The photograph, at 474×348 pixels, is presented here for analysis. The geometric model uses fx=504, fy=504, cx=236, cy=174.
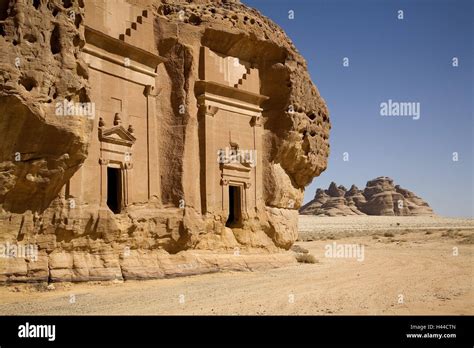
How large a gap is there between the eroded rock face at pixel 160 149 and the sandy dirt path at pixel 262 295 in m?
0.84

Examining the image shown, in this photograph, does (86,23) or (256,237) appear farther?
(256,237)

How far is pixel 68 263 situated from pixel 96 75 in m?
5.89

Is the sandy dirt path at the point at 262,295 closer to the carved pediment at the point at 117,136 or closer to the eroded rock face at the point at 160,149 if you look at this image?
the eroded rock face at the point at 160,149

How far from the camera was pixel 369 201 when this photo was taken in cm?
13825

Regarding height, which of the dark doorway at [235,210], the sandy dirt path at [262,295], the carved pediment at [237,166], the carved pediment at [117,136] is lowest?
the sandy dirt path at [262,295]

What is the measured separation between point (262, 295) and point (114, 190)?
7043 millimetres

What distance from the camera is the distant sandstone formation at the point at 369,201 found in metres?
134

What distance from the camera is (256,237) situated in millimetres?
21344

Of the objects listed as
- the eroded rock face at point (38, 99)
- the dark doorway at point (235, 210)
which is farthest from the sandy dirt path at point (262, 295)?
the dark doorway at point (235, 210)

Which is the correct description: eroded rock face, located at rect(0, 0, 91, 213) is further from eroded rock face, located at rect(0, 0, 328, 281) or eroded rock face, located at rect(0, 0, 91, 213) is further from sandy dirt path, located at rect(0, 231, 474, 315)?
sandy dirt path, located at rect(0, 231, 474, 315)

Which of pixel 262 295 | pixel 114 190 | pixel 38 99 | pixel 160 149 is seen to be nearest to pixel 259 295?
pixel 262 295

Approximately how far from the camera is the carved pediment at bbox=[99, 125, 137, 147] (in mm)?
15906
